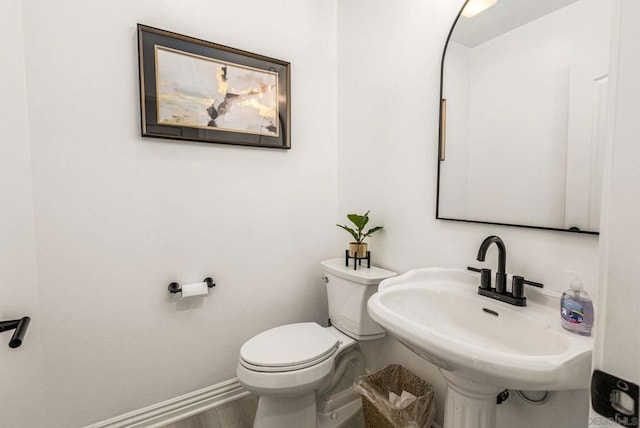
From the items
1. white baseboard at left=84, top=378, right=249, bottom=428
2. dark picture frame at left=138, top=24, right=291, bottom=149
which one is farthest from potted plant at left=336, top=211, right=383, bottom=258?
white baseboard at left=84, top=378, right=249, bottom=428

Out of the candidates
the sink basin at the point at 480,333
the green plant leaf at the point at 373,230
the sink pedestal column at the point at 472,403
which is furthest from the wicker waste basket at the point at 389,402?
the green plant leaf at the point at 373,230

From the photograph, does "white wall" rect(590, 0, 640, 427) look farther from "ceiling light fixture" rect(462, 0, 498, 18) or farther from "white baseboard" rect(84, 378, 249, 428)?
"white baseboard" rect(84, 378, 249, 428)

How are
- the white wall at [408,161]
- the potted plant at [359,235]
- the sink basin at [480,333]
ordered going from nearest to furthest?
1. the sink basin at [480,333]
2. the white wall at [408,161]
3. the potted plant at [359,235]

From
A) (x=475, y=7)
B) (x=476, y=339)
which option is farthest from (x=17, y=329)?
(x=475, y=7)

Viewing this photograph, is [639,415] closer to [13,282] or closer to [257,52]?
[13,282]

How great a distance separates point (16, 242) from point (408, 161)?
5.52ft

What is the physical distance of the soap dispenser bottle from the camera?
0.81m

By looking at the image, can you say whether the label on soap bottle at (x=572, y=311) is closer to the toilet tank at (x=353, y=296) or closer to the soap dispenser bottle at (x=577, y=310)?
the soap dispenser bottle at (x=577, y=310)

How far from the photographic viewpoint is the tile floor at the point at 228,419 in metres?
1.56

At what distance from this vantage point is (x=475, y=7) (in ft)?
4.04

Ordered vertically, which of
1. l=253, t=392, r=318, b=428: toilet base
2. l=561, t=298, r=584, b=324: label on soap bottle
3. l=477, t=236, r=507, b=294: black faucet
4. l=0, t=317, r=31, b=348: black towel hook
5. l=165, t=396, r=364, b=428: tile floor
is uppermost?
l=477, t=236, r=507, b=294: black faucet

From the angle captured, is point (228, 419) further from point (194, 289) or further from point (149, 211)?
point (149, 211)

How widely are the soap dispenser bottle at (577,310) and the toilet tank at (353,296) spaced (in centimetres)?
75

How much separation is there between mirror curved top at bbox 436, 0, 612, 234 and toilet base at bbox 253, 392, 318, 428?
3.62 feet
